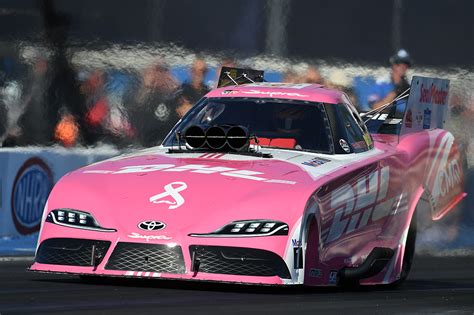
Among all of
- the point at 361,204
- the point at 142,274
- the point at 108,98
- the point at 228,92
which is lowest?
the point at 108,98

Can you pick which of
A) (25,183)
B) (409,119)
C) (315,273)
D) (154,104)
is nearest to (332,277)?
(315,273)

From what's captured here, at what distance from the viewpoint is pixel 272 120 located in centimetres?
1123

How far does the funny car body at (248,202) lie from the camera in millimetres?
9195

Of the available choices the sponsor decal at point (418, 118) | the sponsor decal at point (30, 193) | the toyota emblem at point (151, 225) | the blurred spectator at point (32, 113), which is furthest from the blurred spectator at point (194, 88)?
the toyota emblem at point (151, 225)

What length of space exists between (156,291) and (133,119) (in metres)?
8.07

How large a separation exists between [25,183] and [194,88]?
3.89 meters

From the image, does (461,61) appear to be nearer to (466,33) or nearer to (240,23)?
(466,33)

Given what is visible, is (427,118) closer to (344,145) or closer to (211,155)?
(344,145)

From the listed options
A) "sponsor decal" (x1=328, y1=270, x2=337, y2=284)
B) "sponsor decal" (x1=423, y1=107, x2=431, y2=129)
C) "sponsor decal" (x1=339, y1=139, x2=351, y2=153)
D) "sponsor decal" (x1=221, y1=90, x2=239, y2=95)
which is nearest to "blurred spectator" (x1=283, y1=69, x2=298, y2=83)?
"sponsor decal" (x1=423, y1=107, x2=431, y2=129)

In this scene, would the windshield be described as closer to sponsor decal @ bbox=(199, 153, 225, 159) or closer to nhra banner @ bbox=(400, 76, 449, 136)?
sponsor decal @ bbox=(199, 153, 225, 159)

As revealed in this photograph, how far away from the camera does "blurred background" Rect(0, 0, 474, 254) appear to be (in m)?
16.3

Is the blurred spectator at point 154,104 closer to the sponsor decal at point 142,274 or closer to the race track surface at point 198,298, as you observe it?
the race track surface at point 198,298

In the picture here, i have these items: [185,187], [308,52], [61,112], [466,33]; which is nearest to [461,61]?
[466,33]

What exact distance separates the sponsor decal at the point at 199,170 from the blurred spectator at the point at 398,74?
822 centimetres
